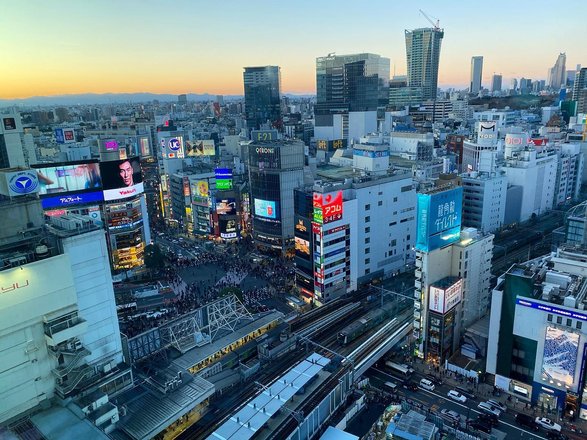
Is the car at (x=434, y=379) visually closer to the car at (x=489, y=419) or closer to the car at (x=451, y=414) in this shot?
the car at (x=451, y=414)

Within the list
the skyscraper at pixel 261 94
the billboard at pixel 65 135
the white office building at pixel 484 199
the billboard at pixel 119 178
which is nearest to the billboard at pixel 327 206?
the white office building at pixel 484 199

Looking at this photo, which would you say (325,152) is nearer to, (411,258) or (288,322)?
(411,258)

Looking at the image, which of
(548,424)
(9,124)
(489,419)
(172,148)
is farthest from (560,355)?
(172,148)

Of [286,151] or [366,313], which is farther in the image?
[286,151]

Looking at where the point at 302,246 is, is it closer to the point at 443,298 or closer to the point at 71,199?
the point at 443,298

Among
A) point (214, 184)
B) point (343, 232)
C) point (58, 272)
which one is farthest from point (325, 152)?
point (58, 272)

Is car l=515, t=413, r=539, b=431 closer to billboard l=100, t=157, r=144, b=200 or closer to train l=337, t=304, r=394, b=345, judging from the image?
train l=337, t=304, r=394, b=345
